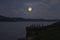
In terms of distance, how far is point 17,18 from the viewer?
920 cm

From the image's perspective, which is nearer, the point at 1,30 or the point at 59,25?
the point at 59,25

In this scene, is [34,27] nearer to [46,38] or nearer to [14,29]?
[46,38]

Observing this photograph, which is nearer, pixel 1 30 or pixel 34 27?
pixel 34 27

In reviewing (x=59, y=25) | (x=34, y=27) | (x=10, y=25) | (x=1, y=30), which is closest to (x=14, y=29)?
(x=10, y=25)

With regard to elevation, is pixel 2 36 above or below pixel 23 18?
below

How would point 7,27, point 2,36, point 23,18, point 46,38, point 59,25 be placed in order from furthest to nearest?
point 2,36
point 7,27
point 23,18
point 59,25
point 46,38

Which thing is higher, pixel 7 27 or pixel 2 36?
pixel 7 27

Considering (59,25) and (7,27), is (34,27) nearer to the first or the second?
(59,25)

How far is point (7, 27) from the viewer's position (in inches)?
387

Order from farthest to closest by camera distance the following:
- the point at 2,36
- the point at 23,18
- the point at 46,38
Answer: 1. the point at 2,36
2. the point at 23,18
3. the point at 46,38

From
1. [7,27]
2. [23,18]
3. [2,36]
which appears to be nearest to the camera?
[23,18]

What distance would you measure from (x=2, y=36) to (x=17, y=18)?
2.41 m

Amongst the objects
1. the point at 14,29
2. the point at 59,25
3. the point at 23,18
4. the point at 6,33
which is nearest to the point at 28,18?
the point at 23,18

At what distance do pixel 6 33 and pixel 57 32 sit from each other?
5.82 m
